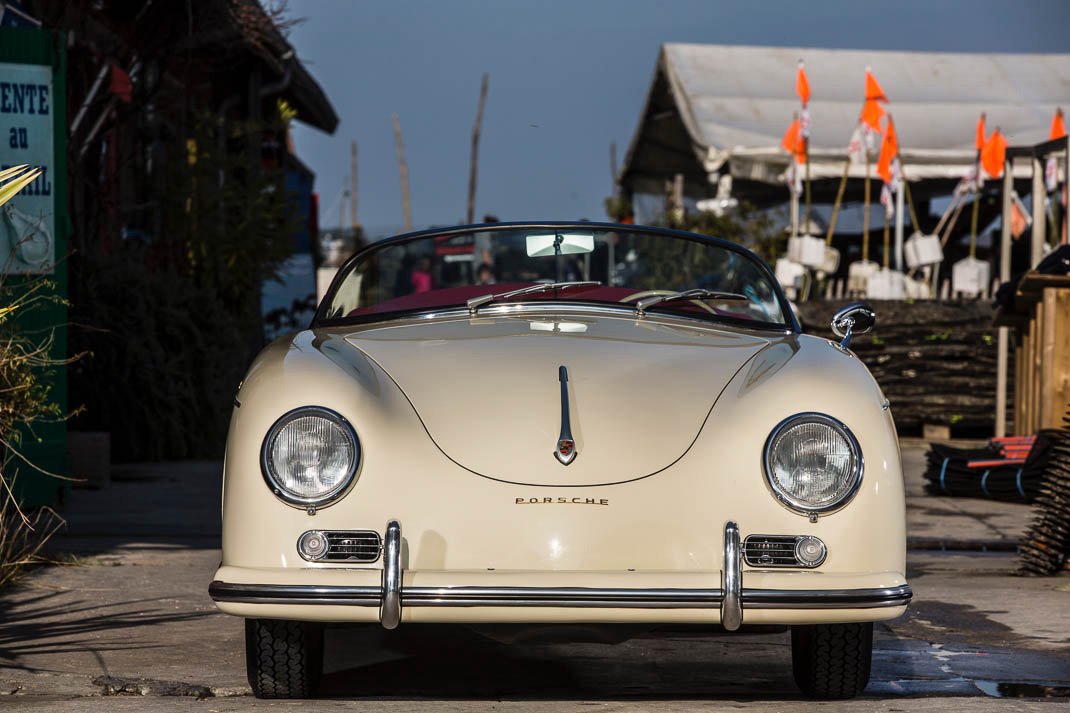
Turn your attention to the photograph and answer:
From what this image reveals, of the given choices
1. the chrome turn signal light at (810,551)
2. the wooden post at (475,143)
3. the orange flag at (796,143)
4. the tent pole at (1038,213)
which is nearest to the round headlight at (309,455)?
the chrome turn signal light at (810,551)

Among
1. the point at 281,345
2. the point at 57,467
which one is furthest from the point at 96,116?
the point at 281,345

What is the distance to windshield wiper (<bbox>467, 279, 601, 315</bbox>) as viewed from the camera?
4715 millimetres

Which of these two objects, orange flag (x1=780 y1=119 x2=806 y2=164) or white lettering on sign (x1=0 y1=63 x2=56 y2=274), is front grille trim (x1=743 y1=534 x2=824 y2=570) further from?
orange flag (x1=780 y1=119 x2=806 y2=164)

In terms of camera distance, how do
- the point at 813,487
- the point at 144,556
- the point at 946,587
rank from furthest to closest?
the point at 144,556
the point at 946,587
the point at 813,487

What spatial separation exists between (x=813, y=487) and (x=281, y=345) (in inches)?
62.2

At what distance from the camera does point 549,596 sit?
351cm

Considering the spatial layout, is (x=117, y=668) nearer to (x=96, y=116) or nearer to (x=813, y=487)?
(x=813, y=487)

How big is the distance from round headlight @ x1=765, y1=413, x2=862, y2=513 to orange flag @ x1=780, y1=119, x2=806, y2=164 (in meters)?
11.5

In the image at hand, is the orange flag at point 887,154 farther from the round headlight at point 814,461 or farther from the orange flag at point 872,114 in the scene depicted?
the round headlight at point 814,461

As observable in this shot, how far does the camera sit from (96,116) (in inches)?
480

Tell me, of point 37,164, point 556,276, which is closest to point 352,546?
point 556,276

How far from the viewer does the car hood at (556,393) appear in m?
3.73

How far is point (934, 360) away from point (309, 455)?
34.2ft

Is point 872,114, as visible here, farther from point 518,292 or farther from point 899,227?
point 518,292
